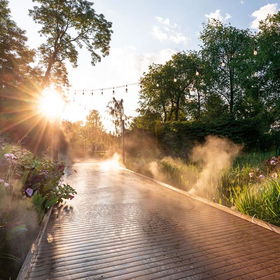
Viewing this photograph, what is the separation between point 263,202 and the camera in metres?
5.63

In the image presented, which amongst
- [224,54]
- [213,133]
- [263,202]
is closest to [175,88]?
[224,54]

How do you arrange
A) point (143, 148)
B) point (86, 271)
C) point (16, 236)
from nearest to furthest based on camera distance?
point (86, 271)
point (16, 236)
point (143, 148)

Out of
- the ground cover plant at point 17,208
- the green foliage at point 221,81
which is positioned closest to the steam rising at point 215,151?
the green foliage at point 221,81

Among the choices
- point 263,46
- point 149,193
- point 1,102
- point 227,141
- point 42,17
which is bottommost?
point 149,193

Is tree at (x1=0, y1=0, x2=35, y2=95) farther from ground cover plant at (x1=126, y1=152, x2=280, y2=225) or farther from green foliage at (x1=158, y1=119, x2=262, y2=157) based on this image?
ground cover plant at (x1=126, y1=152, x2=280, y2=225)

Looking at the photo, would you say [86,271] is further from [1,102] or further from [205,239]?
[1,102]

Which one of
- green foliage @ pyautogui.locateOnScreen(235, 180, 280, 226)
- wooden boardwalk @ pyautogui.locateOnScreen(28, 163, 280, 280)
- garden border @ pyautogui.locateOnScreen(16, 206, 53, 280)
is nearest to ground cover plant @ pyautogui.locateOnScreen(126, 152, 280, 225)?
green foliage @ pyautogui.locateOnScreen(235, 180, 280, 226)

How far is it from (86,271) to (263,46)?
68.9ft

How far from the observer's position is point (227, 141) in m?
18.7

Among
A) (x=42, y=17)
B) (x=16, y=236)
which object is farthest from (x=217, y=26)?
(x=16, y=236)

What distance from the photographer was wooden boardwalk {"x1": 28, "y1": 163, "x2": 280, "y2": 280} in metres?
3.37

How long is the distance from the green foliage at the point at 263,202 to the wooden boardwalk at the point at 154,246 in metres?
0.46

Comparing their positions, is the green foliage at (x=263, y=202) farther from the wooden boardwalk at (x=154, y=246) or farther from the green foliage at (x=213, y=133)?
the green foliage at (x=213, y=133)

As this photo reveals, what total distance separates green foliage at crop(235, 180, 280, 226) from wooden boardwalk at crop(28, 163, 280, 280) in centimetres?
46
